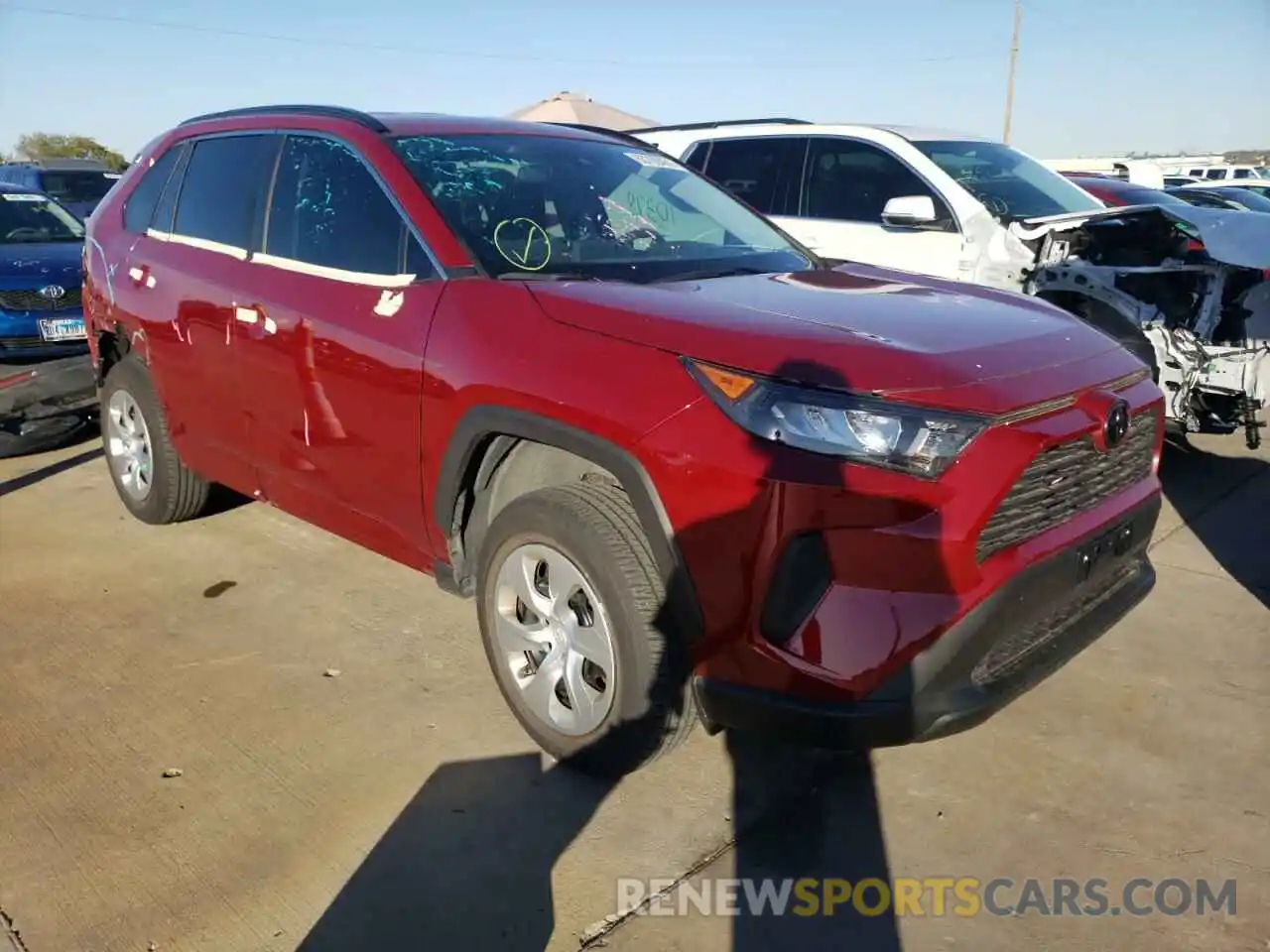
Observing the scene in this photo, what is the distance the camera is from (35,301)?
22.6ft

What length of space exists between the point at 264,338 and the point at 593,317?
1.51 metres

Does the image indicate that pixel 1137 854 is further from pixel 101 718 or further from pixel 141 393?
pixel 141 393

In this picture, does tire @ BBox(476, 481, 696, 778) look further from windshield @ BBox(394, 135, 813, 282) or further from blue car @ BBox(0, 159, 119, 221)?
blue car @ BBox(0, 159, 119, 221)

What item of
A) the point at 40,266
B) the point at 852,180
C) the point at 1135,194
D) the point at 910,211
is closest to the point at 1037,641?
the point at 910,211

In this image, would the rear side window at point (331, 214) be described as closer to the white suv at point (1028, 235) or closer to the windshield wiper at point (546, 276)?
the windshield wiper at point (546, 276)

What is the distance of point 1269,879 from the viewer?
253 centimetres

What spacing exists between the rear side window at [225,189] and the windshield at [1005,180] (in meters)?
4.17

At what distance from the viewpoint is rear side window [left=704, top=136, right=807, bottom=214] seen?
6883mm

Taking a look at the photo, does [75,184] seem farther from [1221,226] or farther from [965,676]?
[965,676]

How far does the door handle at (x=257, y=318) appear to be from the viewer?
11.8 ft

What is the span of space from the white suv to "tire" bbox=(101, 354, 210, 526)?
13.1ft

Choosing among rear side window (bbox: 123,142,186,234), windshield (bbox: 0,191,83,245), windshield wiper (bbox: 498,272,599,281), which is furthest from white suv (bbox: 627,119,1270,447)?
windshield (bbox: 0,191,83,245)

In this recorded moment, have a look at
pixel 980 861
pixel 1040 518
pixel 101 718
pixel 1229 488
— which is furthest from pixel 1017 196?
pixel 101 718

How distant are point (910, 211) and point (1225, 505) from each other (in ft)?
7.48
